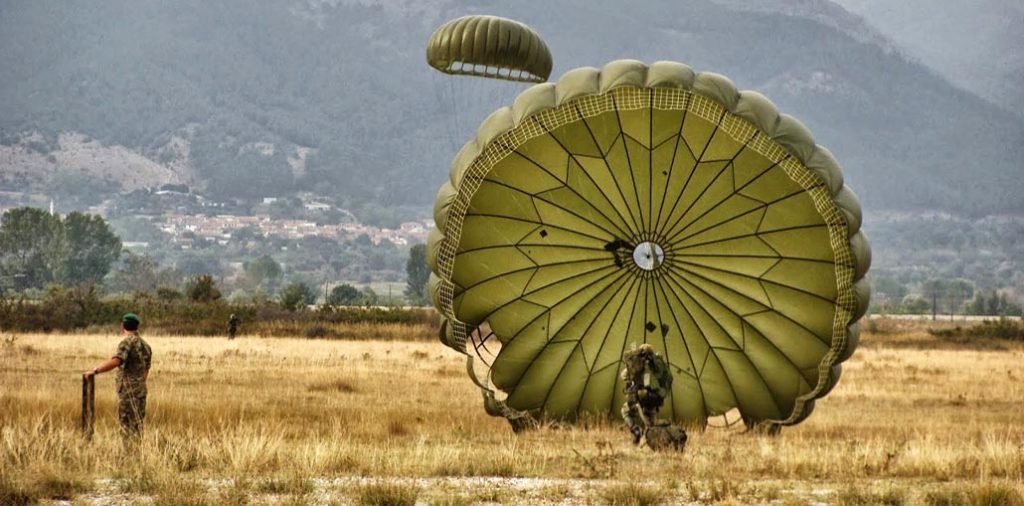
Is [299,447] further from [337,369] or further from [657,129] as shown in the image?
[337,369]

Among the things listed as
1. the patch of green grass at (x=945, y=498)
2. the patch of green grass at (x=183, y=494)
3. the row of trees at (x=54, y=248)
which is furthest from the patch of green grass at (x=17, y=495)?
the row of trees at (x=54, y=248)

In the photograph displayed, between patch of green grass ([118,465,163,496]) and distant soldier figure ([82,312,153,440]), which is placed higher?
distant soldier figure ([82,312,153,440])

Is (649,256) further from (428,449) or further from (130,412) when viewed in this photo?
(130,412)

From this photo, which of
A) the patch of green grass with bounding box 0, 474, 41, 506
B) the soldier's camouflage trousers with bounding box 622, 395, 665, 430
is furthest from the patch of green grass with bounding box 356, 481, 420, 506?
the soldier's camouflage trousers with bounding box 622, 395, 665, 430

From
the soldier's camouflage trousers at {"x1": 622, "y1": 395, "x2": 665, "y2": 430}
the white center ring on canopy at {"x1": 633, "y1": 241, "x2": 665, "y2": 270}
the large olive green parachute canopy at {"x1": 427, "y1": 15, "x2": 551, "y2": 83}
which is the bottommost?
the soldier's camouflage trousers at {"x1": 622, "y1": 395, "x2": 665, "y2": 430}

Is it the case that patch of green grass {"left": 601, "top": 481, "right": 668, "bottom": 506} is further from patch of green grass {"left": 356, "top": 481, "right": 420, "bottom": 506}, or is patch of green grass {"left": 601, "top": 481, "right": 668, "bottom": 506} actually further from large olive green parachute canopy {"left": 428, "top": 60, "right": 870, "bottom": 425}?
large olive green parachute canopy {"left": 428, "top": 60, "right": 870, "bottom": 425}

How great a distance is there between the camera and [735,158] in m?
17.8

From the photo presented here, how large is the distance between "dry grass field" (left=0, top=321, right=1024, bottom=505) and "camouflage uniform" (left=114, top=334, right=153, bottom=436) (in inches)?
11.5

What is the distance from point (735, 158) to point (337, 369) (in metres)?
13.3

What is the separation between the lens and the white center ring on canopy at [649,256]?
1858cm

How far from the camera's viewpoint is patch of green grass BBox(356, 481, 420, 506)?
1150 centimetres

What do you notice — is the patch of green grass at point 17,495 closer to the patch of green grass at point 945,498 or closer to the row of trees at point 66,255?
the patch of green grass at point 945,498

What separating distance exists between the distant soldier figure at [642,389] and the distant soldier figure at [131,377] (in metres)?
5.34

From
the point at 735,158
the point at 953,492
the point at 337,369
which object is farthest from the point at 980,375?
the point at 953,492
